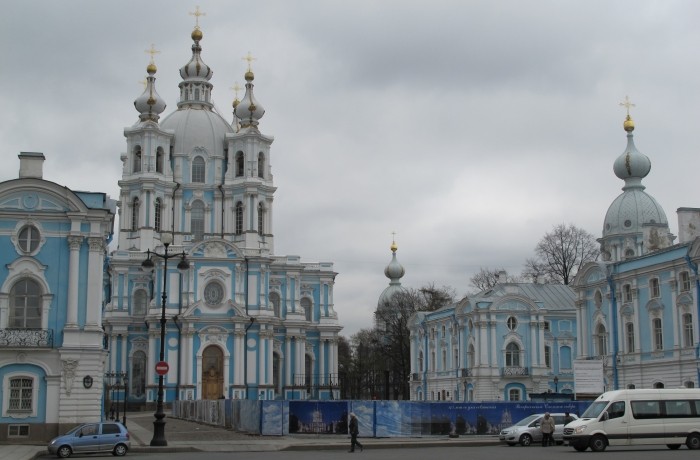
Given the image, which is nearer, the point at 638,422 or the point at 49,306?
the point at 638,422

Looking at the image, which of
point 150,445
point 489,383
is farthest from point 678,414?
point 489,383

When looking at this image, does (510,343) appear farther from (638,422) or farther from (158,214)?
(638,422)

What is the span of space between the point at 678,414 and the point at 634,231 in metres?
31.4

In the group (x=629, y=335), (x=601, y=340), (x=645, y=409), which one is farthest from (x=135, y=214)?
(x=645, y=409)

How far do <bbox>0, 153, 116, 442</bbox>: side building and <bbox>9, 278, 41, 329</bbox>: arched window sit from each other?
0.04 meters

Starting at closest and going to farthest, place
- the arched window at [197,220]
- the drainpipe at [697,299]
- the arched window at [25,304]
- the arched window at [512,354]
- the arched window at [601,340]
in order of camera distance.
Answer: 1. the arched window at [25,304]
2. the drainpipe at [697,299]
3. the arched window at [601,340]
4. the arched window at [512,354]
5. the arched window at [197,220]

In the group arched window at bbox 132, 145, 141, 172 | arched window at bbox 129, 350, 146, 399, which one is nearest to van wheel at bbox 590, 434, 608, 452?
arched window at bbox 129, 350, 146, 399

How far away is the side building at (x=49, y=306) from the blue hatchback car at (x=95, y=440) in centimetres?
626

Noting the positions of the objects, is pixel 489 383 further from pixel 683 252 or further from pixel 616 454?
pixel 616 454

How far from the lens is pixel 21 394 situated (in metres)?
36.2

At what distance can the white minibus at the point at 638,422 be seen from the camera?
97.3ft

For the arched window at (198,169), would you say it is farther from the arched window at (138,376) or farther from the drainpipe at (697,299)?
the drainpipe at (697,299)

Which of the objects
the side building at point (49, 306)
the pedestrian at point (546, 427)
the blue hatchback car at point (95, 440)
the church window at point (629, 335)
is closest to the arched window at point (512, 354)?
the church window at point (629, 335)

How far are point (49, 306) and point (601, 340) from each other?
31.6 metres
